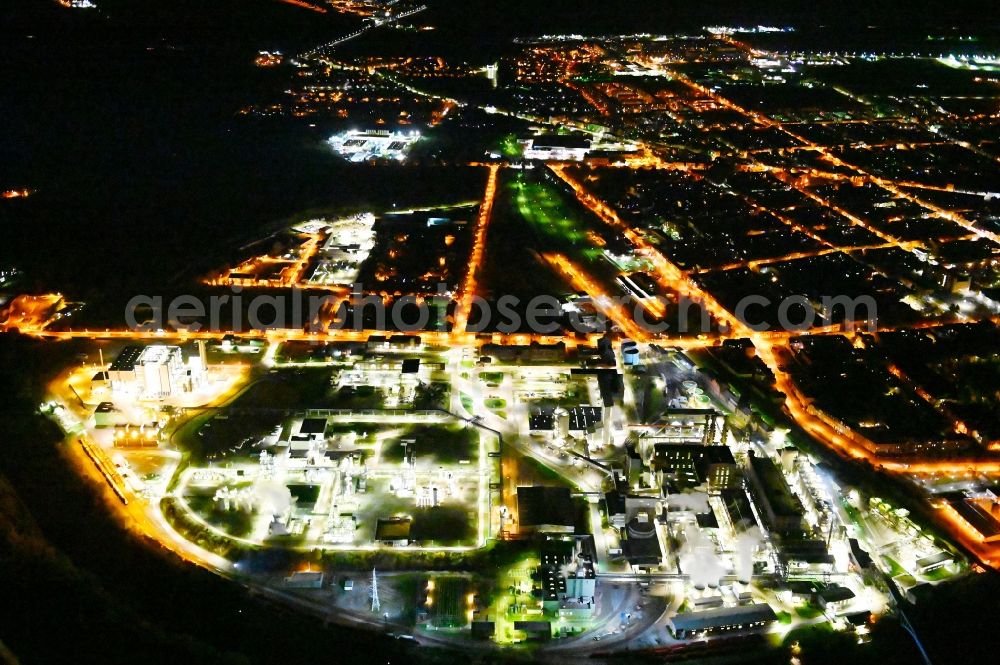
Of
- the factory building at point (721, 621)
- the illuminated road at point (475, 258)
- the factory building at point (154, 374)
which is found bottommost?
the factory building at point (721, 621)

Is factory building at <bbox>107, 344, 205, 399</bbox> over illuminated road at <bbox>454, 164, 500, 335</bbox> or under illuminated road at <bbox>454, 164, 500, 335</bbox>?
under

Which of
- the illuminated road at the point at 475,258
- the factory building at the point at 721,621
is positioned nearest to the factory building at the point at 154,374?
the illuminated road at the point at 475,258

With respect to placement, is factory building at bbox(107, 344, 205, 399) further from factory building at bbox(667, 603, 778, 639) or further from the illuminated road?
factory building at bbox(667, 603, 778, 639)

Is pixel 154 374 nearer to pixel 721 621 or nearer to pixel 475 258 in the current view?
pixel 475 258

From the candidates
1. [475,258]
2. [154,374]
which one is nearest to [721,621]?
[154,374]

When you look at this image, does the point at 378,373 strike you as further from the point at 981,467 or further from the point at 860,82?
the point at 860,82

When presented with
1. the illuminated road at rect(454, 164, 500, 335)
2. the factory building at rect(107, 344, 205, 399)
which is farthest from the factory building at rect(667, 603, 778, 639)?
the factory building at rect(107, 344, 205, 399)

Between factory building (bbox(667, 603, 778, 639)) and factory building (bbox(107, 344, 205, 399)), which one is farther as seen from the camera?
factory building (bbox(107, 344, 205, 399))

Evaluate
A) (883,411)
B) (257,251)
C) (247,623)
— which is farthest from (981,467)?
(257,251)

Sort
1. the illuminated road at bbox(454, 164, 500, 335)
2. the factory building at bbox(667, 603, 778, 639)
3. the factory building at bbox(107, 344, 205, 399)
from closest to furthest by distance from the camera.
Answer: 1. the factory building at bbox(667, 603, 778, 639)
2. the factory building at bbox(107, 344, 205, 399)
3. the illuminated road at bbox(454, 164, 500, 335)

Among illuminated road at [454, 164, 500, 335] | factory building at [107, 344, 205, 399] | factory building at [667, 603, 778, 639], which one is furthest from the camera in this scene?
illuminated road at [454, 164, 500, 335]

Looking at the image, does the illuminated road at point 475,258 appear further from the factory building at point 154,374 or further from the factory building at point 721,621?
the factory building at point 721,621
